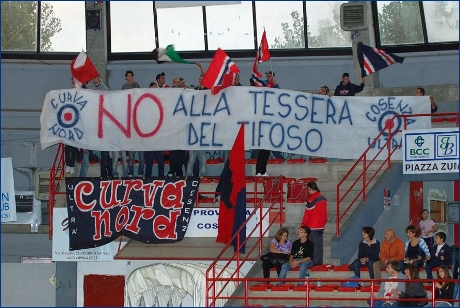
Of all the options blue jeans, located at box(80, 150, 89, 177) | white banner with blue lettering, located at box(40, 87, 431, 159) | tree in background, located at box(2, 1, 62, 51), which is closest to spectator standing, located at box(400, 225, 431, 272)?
white banner with blue lettering, located at box(40, 87, 431, 159)

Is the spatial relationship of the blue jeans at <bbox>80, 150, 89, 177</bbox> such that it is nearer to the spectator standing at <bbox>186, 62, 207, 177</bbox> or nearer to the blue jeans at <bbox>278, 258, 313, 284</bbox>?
the spectator standing at <bbox>186, 62, 207, 177</bbox>

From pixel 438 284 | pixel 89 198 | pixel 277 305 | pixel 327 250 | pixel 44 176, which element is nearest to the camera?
pixel 438 284

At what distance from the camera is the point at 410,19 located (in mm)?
25156

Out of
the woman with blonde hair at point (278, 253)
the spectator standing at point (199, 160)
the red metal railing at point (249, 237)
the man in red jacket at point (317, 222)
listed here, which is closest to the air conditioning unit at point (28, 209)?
the spectator standing at point (199, 160)

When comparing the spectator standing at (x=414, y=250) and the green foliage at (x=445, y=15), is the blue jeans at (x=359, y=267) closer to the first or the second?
the spectator standing at (x=414, y=250)

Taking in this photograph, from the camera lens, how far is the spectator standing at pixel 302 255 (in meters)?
16.6

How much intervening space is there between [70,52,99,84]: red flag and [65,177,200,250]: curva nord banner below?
220 centimetres

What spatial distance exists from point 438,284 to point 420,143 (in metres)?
4.48

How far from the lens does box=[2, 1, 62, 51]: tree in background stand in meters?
26.5

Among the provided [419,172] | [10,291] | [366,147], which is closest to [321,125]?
[366,147]

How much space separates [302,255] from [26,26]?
12894mm

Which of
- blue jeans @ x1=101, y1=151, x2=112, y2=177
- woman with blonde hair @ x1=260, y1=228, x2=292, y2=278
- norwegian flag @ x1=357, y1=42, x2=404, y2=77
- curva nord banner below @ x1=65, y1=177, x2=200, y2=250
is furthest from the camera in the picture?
norwegian flag @ x1=357, y1=42, x2=404, y2=77

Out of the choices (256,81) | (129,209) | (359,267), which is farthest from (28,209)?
(359,267)

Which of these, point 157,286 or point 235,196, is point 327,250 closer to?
point 235,196
